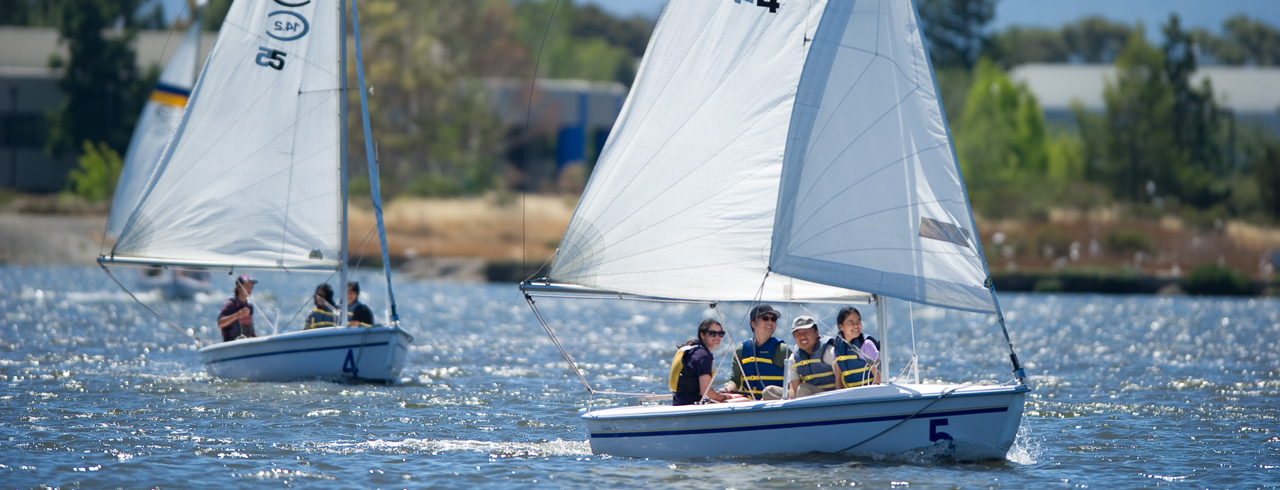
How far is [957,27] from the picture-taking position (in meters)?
107

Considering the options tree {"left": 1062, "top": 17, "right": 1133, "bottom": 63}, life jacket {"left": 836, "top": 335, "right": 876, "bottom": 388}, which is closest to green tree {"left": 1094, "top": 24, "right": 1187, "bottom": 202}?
life jacket {"left": 836, "top": 335, "right": 876, "bottom": 388}

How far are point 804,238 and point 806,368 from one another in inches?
49.4

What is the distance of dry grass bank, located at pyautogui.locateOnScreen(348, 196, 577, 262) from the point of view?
6022 centimetres

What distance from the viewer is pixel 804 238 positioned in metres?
12.8

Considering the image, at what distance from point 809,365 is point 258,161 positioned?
1086 centimetres

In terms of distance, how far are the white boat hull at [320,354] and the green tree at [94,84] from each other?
53.6 m

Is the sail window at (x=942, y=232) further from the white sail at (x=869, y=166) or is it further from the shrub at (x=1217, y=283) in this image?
the shrub at (x=1217, y=283)

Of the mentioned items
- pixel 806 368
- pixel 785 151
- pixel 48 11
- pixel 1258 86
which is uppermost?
pixel 48 11

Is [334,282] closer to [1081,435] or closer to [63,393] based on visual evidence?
[63,393]

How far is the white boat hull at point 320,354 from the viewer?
754 inches

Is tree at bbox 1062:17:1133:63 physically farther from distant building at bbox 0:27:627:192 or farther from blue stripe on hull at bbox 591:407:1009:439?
blue stripe on hull at bbox 591:407:1009:439

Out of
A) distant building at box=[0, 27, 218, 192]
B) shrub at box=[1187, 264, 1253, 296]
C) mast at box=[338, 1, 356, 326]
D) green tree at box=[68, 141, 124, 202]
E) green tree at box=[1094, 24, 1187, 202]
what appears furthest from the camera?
distant building at box=[0, 27, 218, 192]

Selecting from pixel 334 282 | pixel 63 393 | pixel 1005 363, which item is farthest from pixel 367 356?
pixel 334 282

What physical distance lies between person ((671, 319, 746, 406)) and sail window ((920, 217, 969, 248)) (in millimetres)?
2187
